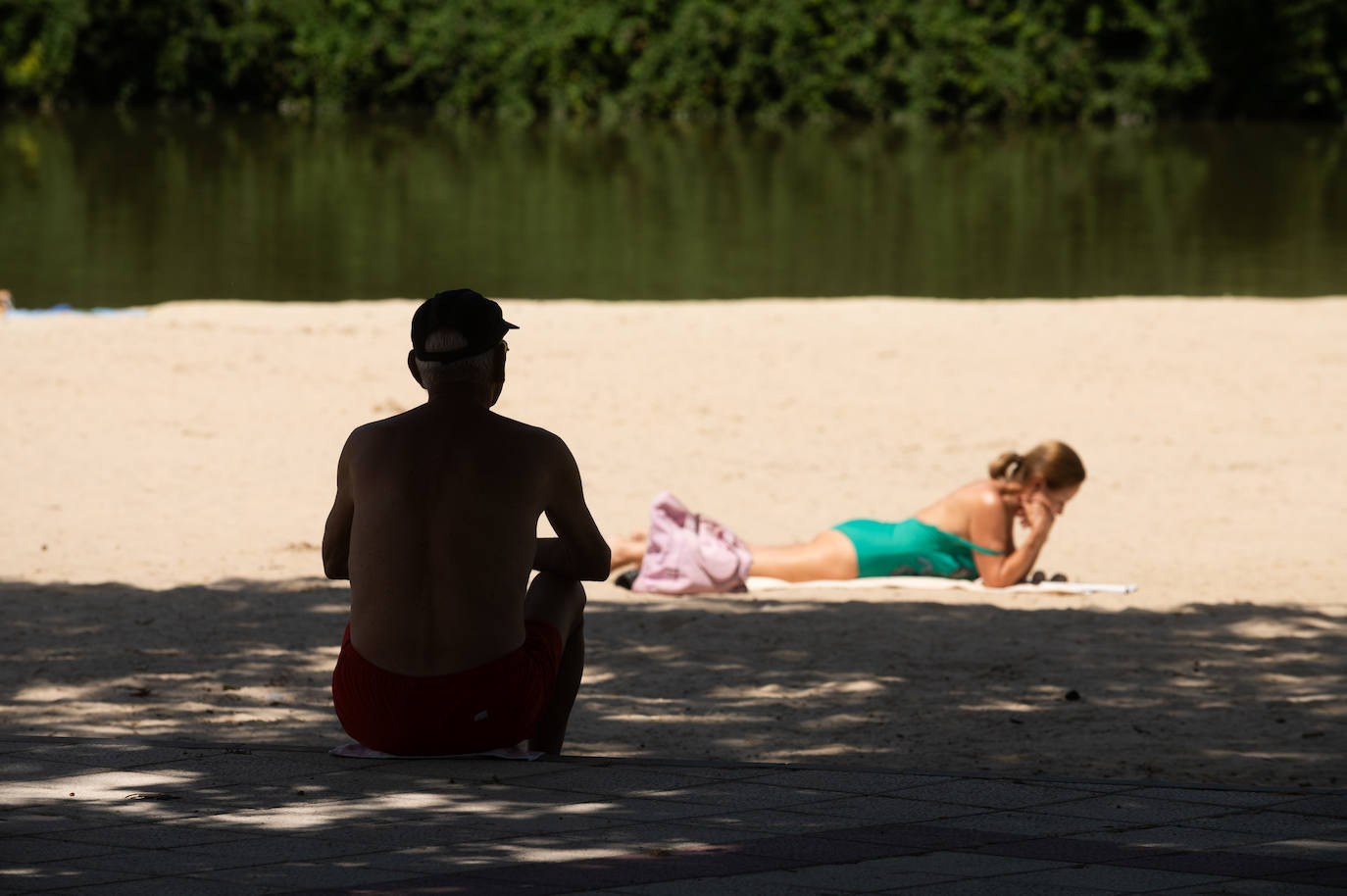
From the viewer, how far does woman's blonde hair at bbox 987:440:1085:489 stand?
751 cm

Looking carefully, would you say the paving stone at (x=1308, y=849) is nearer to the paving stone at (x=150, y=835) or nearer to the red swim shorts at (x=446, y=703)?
the red swim shorts at (x=446, y=703)

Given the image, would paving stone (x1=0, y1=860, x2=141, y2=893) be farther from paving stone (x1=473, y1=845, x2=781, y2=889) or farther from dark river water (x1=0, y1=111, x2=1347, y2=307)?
dark river water (x1=0, y1=111, x2=1347, y2=307)

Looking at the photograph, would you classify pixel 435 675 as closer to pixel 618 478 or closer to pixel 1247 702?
pixel 1247 702

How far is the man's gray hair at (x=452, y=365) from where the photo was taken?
154 inches

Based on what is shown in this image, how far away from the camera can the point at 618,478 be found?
33.1ft

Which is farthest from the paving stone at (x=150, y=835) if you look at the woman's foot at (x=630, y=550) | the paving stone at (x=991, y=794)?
the woman's foot at (x=630, y=550)

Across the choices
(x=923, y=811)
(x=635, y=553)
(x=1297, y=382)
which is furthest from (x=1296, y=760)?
(x=1297, y=382)

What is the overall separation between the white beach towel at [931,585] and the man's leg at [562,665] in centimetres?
359

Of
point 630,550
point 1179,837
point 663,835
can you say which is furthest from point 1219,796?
point 630,550

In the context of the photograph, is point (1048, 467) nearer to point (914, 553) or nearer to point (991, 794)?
point (914, 553)

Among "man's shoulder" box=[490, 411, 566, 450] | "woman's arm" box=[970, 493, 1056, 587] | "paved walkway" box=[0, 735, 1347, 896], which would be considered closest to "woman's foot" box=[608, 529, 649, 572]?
"woman's arm" box=[970, 493, 1056, 587]

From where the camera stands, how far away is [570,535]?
4.04 m

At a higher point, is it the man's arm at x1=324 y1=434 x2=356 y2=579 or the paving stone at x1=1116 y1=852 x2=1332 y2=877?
the man's arm at x1=324 y1=434 x2=356 y2=579

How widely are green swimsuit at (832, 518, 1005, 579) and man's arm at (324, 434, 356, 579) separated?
4077 millimetres
